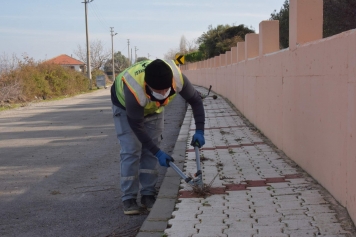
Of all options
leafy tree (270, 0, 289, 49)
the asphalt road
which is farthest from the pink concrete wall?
leafy tree (270, 0, 289, 49)

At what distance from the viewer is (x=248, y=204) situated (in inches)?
176

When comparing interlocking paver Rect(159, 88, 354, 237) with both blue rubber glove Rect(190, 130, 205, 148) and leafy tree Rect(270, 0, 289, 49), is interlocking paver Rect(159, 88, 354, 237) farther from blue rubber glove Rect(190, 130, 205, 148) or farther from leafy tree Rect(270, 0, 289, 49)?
leafy tree Rect(270, 0, 289, 49)

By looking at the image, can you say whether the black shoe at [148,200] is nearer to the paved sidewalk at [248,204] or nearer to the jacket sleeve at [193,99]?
the paved sidewalk at [248,204]

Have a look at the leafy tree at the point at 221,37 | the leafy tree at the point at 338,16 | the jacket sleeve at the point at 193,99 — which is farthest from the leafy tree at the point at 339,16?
the leafy tree at the point at 221,37

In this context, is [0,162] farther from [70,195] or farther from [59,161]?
[70,195]

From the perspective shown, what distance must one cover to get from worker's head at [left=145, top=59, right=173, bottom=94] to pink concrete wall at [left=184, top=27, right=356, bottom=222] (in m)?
1.49

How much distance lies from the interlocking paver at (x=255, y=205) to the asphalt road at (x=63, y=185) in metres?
0.61

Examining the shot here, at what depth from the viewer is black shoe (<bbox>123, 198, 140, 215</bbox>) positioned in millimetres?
4824

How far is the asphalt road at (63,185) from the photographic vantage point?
4578mm

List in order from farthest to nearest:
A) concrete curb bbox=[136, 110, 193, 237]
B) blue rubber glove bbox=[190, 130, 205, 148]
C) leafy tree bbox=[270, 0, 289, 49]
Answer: leafy tree bbox=[270, 0, 289, 49] → blue rubber glove bbox=[190, 130, 205, 148] → concrete curb bbox=[136, 110, 193, 237]

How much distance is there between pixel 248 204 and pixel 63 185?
2666mm

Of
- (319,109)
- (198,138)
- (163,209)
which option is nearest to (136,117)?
(198,138)

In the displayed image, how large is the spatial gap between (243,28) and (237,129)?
3403 cm

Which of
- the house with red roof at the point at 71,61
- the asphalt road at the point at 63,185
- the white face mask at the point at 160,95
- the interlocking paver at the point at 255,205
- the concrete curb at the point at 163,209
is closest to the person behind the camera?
the interlocking paver at the point at 255,205
